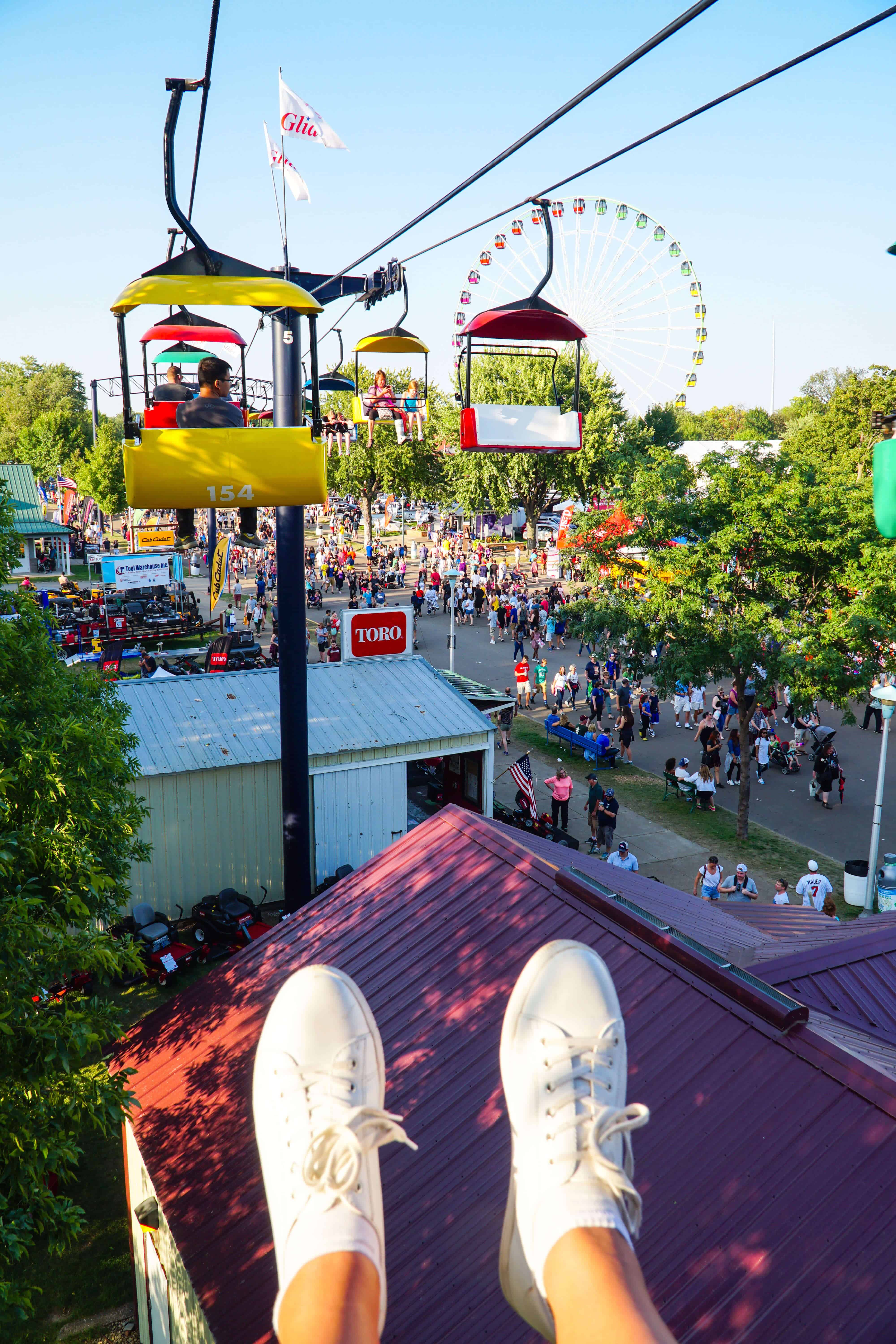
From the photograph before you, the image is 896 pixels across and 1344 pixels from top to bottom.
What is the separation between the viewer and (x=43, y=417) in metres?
67.5

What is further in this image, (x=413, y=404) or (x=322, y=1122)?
(x=413, y=404)

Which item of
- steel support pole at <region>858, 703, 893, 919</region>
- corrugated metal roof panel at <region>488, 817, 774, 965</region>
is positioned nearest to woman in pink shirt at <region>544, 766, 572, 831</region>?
steel support pole at <region>858, 703, 893, 919</region>

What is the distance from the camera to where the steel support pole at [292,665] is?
1062cm

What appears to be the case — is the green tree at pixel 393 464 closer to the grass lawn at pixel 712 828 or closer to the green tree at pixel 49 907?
the grass lawn at pixel 712 828

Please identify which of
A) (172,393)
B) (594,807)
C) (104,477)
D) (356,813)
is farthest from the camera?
(104,477)

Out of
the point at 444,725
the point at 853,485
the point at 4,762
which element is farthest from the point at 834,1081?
the point at 853,485

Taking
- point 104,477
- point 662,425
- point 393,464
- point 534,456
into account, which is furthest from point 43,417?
point 662,425

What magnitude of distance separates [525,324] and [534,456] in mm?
41531

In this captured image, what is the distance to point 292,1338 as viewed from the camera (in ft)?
7.39

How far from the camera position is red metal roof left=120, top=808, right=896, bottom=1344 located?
12.7 ft

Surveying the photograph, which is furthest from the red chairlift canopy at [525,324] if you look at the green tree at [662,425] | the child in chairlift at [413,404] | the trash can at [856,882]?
the green tree at [662,425]

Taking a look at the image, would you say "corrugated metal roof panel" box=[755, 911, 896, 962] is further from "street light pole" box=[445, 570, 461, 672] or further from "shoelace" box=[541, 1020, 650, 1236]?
"street light pole" box=[445, 570, 461, 672]

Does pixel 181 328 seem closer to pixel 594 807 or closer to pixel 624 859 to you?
pixel 624 859

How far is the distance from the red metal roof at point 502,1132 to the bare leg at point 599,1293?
170 cm
